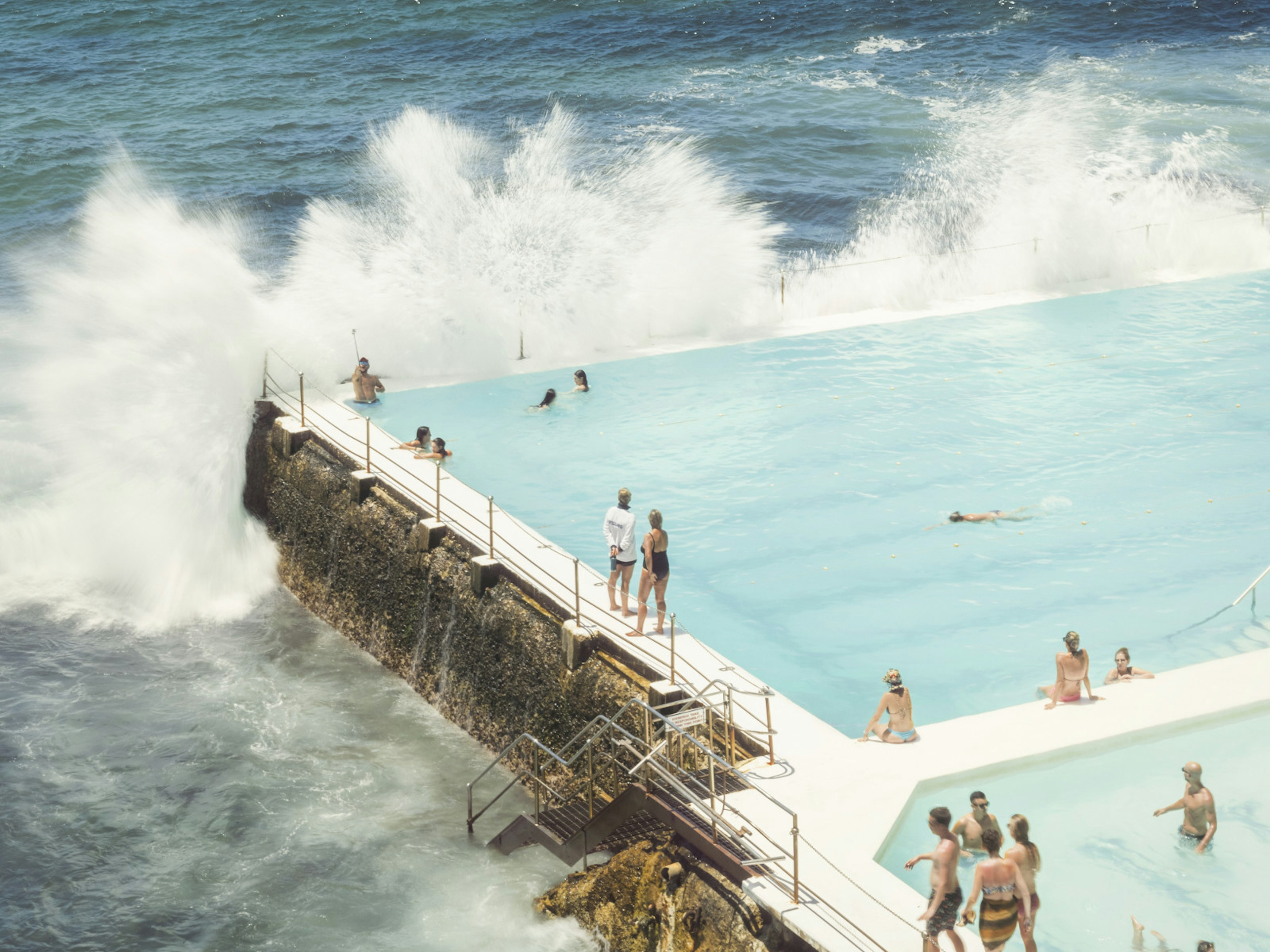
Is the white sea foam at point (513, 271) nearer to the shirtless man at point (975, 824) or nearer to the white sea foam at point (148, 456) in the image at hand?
the white sea foam at point (148, 456)

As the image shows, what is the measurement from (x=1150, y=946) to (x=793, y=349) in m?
14.9

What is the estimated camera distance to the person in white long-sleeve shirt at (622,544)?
11508 mm

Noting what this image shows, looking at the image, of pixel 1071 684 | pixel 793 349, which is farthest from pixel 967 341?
pixel 1071 684

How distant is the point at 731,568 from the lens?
14.3 m

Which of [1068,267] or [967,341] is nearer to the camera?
[967,341]

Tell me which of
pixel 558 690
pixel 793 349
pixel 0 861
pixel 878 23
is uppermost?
pixel 878 23

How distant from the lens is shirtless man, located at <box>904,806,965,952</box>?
25.1ft

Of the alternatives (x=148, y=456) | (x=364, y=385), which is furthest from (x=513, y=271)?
(x=148, y=456)

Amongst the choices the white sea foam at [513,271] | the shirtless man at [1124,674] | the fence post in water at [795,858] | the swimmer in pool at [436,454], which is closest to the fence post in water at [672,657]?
the fence post in water at [795,858]

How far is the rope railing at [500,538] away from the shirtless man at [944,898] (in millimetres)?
2026

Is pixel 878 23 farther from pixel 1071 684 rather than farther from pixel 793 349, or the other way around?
pixel 1071 684

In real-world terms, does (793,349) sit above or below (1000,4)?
below

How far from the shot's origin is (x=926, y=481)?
16.4m

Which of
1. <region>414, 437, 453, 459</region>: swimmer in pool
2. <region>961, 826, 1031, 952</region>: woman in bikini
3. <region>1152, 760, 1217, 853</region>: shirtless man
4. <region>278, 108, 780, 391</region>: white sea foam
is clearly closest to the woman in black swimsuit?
<region>961, 826, 1031, 952</region>: woman in bikini
